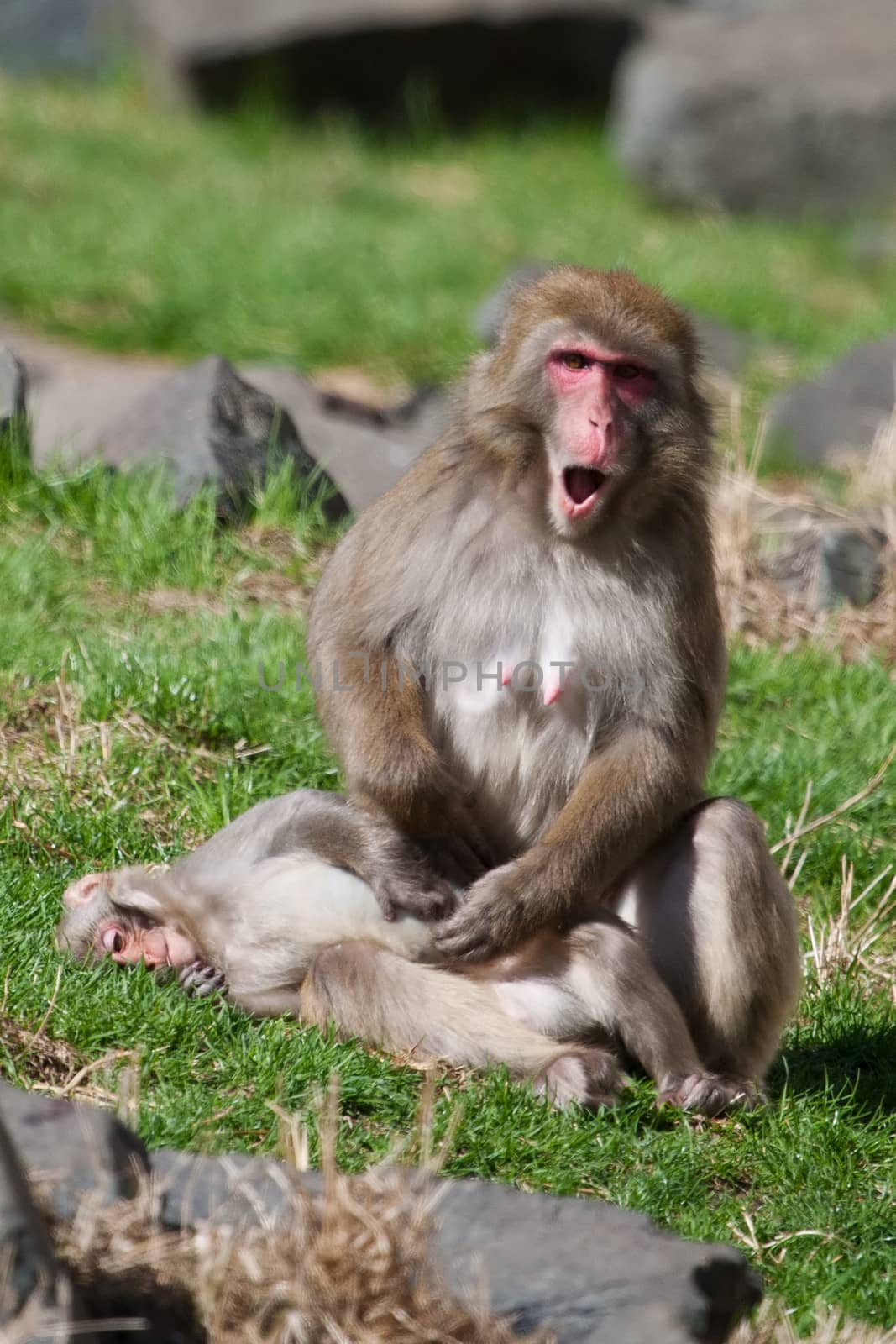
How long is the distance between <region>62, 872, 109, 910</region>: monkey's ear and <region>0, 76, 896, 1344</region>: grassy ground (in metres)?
0.12

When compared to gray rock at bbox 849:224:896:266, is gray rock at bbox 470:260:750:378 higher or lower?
lower

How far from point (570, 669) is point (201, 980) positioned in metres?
1.14

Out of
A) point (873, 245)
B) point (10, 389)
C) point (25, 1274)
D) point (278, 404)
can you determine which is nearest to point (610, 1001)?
point (25, 1274)

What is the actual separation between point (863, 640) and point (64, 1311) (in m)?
5.52

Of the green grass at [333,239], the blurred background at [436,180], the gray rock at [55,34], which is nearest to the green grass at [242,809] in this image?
the blurred background at [436,180]

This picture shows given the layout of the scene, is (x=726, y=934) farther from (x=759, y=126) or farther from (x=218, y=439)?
(x=759, y=126)

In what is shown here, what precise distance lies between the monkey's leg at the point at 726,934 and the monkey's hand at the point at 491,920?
13.4 inches

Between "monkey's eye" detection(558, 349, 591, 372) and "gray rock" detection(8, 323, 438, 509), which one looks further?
"gray rock" detection(8, 323, 438, 509)

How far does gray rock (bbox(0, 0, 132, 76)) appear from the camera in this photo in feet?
50.3

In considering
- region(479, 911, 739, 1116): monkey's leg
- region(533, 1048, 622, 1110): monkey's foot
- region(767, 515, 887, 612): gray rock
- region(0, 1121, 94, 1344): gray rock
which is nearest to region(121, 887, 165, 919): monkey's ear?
region(479, 911, 739, 1116): monkey's leg

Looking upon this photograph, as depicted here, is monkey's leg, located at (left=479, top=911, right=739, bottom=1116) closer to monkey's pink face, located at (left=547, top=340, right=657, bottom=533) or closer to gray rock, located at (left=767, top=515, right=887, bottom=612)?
monkey's pink face, located at (left=547, top=340, right=657, bottom=533)

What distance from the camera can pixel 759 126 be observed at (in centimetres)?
1395

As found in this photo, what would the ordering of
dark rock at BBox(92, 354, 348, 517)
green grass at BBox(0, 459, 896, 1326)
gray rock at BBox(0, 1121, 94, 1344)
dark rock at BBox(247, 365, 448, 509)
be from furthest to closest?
dark rock at BBox(247, 365, 448, 509)
dark rock at BBox(92, 354, 348, 517)
green grass at BBox(0, 459, 896, 1326)
gray rock at BBox(0, 1121, 94, 1344)

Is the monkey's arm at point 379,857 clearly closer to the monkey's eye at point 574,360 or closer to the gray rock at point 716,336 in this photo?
the monkey's eye at point 574,360
